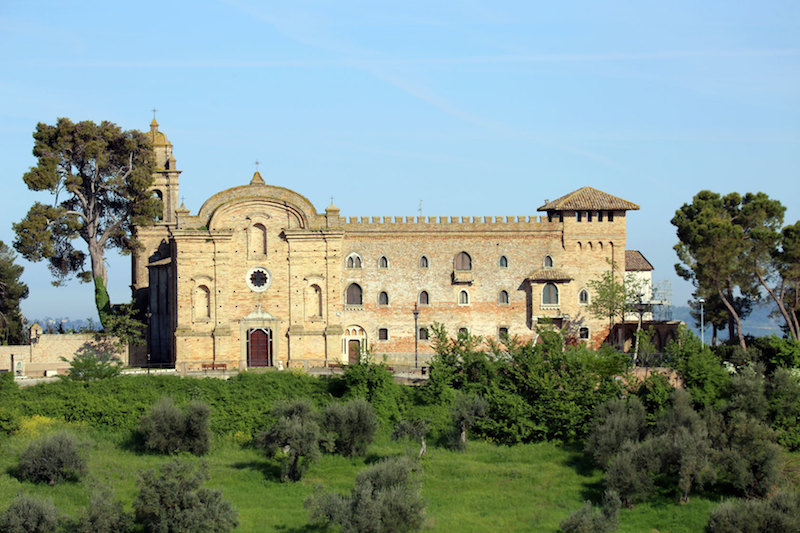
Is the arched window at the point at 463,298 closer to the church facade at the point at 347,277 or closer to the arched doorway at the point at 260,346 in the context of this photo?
the church facade at the point at 347,277

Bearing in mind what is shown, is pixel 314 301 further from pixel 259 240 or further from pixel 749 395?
pixel 749 395

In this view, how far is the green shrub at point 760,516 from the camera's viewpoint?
117 feet

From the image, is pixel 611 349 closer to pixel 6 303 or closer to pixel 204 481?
pixel 204 481

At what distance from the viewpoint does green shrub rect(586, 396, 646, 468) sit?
4284cm

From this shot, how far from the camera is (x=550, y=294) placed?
2258 inches

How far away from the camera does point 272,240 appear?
5559 centimetres

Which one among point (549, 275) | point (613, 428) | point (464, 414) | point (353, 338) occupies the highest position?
point (549, 275)

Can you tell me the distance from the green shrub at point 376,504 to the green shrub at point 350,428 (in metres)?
6.42

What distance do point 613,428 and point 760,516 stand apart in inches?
333

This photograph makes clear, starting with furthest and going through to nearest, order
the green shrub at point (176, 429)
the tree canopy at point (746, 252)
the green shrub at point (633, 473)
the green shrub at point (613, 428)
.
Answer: the tree canopy at point (746, 252) → the green shrub at point (176, 429) → the green shrub at point (613, 428) → the green shrub at point (633, 473)

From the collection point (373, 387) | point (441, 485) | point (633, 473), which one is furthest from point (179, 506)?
point (633, 473)

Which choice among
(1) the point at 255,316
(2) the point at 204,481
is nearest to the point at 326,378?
(1) the point at 255,316

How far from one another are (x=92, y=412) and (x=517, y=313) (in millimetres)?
21461

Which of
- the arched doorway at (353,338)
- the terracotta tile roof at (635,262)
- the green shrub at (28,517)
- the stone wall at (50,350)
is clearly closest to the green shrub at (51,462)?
the green shrub at (28,517)
